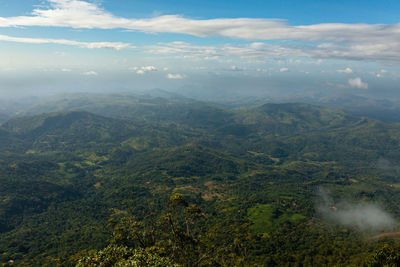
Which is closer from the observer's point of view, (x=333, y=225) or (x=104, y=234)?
(x=104, y=234)

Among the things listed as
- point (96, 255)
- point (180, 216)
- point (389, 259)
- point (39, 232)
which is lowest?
point (39, 232)

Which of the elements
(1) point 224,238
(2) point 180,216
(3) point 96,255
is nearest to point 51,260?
(2) point 180,216

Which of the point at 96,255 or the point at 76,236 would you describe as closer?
the point at 96,255

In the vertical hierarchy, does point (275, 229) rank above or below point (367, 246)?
below

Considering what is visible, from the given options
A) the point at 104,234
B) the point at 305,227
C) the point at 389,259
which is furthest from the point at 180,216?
the point at 389,259

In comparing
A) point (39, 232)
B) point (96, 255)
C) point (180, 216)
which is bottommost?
point (39, 232)

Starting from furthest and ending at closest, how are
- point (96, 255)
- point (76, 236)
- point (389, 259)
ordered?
point (76, 236), point (389, 259), point (96, 255)

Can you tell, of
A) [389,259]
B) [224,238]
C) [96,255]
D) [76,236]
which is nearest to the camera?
[96,255]

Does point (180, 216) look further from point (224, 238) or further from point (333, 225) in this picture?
point (333, 225)

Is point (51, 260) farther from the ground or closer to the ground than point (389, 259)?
closer to the ground

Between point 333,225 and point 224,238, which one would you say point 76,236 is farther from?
point 333,225
